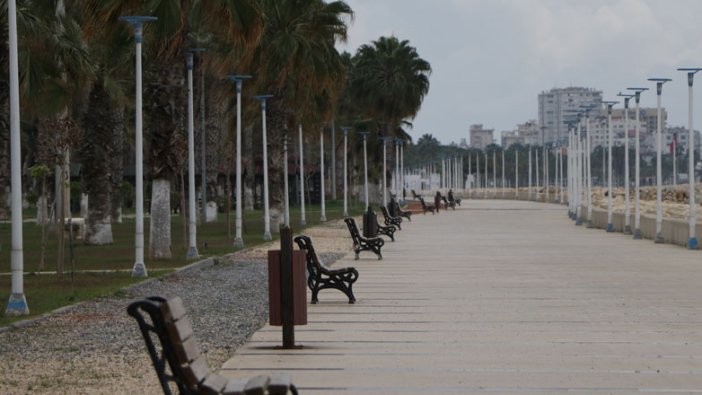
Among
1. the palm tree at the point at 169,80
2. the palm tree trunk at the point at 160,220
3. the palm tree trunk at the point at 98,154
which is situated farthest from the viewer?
the palm tree trunk at the point at 98,154

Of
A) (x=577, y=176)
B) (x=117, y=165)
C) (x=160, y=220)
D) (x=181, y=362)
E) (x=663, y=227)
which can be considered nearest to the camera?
(x=181, y=362)

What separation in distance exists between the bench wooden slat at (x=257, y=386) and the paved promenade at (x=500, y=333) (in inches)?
94.1

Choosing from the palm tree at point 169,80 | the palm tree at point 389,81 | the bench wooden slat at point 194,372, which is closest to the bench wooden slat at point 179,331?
the bench wooden slat at point 194,372

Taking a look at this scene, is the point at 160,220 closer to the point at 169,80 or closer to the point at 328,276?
the point at 169,80

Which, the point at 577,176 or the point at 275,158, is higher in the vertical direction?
the point at 275,158

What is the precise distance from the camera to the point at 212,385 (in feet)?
27.5

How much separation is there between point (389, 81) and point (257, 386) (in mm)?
79783

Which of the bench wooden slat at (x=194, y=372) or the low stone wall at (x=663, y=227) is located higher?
the bench wooden slat at (x=194, y=372)

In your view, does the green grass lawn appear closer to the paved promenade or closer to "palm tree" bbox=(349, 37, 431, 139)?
the paved promenade

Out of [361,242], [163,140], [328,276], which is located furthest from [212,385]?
[163,140]

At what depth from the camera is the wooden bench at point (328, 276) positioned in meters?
18.8

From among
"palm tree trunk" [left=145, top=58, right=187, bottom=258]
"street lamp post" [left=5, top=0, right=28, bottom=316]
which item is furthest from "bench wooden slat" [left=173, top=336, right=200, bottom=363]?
"palm tree trunk" [left=145, top=58, right=187, bottom=258]

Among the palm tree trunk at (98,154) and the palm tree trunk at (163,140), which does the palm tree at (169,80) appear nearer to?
the palm tree trunk at (163,140)

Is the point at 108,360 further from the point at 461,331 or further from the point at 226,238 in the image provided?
the point at 226,238
